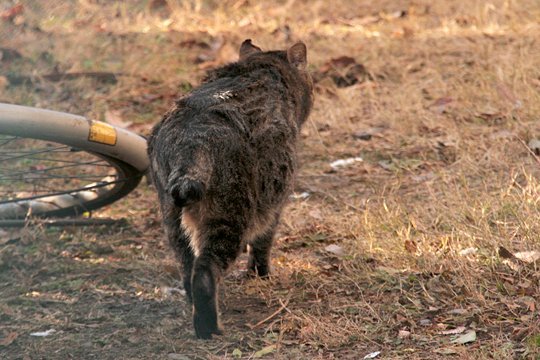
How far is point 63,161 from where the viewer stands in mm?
5309

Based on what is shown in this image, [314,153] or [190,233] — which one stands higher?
[190,233]

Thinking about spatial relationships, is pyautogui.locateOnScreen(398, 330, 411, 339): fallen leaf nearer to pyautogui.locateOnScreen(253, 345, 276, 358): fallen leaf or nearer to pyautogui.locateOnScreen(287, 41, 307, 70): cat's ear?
pyautogui.locateOnScreen(253, 345, 276, 358): fallen leaf

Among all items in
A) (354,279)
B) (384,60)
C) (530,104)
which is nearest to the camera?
(354,279)

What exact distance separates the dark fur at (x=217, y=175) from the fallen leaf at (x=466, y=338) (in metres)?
1.00

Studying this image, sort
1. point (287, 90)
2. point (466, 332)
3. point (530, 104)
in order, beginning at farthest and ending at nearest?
point (530, 104), point (287, 90), point (466, 332)

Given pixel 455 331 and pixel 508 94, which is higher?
pixel 455 331

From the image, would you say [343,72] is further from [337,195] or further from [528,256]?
[528,256]

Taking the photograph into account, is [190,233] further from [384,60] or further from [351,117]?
[384,60]

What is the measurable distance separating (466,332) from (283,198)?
1167mm

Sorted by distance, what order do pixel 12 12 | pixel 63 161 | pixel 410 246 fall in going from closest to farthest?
1. pixel 410 246
2. pixel 63 161
3. pixel 12 12

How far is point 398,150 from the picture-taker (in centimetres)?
637

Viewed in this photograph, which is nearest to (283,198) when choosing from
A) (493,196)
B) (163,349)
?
(163,349)

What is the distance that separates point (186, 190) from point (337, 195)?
7.86 feet

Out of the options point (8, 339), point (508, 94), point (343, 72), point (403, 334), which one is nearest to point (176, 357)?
point (8, 339)
